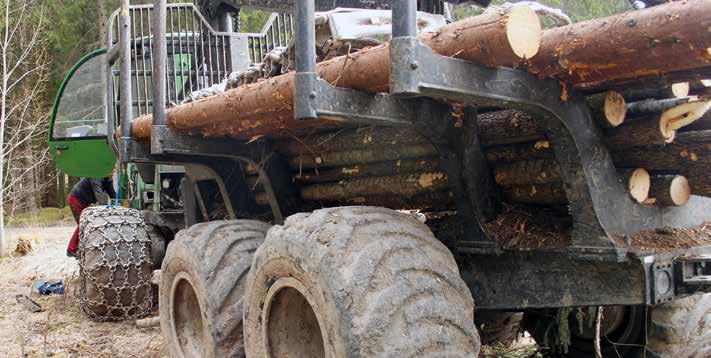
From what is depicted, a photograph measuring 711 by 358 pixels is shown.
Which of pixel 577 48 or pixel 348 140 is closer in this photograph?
pixel 577 48

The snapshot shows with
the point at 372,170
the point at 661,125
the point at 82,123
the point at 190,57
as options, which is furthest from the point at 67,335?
the point at 661,125

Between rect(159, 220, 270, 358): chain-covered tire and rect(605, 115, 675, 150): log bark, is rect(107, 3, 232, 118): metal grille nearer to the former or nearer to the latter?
rect(159, 220, 270, 358): chain-covered tire

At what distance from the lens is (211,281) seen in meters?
3.76

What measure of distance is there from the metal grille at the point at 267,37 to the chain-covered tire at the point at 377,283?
374 centimetres

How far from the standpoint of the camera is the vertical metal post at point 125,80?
467 cm

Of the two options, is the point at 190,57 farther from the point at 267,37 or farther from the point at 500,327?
the point at 500,327

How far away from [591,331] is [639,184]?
1.61m

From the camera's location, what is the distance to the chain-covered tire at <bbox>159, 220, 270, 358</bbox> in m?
3.72

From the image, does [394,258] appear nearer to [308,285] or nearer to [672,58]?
[308,285]

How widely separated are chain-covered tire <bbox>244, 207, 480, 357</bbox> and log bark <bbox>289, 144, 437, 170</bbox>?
59 centimetres

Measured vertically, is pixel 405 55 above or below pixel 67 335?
above

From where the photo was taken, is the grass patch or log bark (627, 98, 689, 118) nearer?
log bark (627, 98, 689, 118)

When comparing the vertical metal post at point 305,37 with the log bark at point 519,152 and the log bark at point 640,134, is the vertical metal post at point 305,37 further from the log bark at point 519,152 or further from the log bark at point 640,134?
the log bark at point 640,134

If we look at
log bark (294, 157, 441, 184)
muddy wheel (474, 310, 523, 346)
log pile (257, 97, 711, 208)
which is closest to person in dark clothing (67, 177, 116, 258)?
log bark (294, 157, 441, 184)
